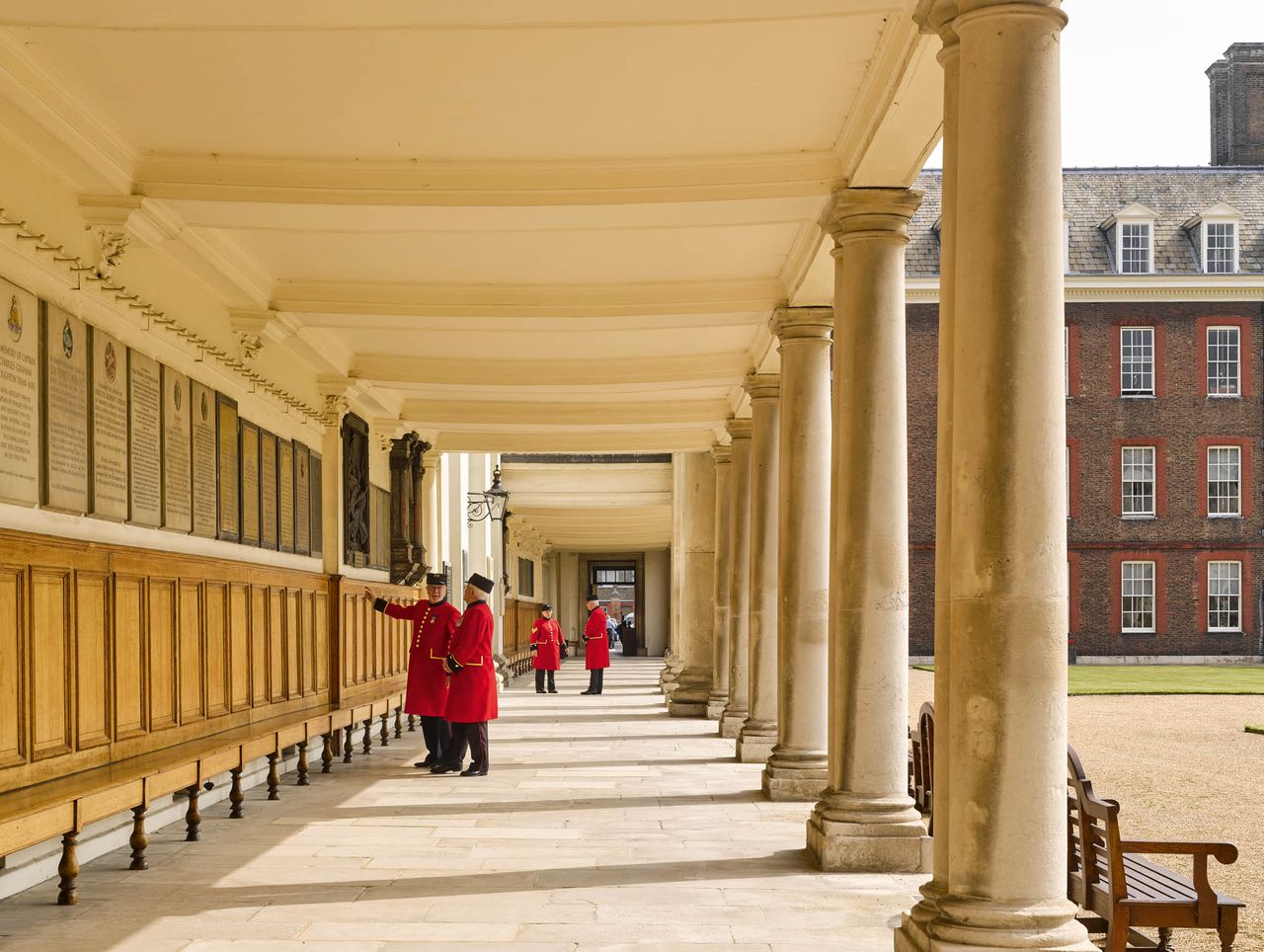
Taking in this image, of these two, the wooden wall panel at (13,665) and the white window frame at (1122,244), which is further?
the white window frame at (1122,244)

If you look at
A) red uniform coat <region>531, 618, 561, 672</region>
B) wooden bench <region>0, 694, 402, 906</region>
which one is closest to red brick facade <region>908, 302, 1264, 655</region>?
red uniform coat <region>531, 618, 561, 672</region>

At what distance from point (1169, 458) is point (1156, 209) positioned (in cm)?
758

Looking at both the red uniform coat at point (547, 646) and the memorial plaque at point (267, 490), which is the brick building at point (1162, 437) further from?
the memorial plaque at point (267, 490)

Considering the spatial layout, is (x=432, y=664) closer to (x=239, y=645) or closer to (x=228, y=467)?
(x=239, y=645)

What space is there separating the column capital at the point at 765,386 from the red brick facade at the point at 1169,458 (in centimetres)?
2995

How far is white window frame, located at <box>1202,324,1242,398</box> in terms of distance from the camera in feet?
147

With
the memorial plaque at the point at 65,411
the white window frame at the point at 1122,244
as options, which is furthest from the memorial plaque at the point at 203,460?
the white window frame at the point at 1122,244

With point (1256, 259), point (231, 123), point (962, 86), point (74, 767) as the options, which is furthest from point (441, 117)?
point (1256, 259)

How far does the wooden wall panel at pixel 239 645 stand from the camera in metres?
11.9

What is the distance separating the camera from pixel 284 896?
8.20 meters

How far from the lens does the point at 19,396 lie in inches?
310

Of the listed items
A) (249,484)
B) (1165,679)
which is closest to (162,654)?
(249,484)

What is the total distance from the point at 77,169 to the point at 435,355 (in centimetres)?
836

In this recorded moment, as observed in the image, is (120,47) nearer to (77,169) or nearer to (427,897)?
(77,169)
